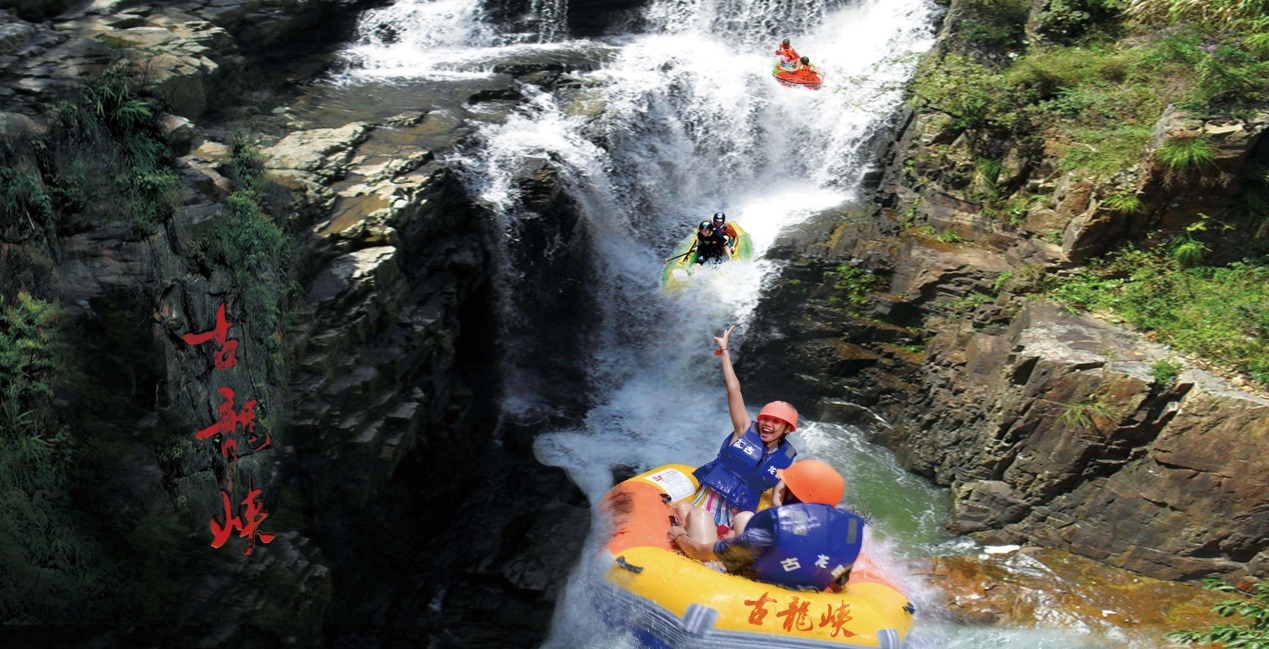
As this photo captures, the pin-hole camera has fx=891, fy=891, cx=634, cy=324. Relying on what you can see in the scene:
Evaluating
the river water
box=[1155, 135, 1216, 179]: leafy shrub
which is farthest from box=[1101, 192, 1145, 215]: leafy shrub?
the river water

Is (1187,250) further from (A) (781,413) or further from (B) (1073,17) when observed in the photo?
(A) (781,413)

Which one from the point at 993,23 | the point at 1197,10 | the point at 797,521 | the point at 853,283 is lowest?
the point at 853,283

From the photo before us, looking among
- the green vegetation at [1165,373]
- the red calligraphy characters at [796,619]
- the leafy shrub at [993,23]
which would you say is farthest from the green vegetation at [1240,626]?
the leafy shrub at [993,23]

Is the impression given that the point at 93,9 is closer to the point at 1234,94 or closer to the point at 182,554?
the point at 182,554

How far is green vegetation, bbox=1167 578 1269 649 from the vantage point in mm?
6027

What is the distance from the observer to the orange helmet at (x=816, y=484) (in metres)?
5.05

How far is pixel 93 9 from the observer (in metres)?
8.38

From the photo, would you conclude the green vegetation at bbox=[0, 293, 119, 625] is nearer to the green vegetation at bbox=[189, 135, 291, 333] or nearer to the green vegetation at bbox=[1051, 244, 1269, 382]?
the green vegetation at bbox=[189, 135, 291, 333]

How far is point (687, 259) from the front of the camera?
9141 mm

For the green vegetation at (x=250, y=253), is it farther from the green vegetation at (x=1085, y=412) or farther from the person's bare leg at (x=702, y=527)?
the green vegetation at (x=1085, y=412)

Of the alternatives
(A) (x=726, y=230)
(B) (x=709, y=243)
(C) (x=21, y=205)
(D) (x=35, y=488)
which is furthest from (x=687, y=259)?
(D) (x=35, y=488)

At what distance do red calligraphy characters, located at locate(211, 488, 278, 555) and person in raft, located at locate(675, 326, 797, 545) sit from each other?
9.36ft

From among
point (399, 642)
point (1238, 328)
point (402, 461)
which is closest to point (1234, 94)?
point (1238, 328)

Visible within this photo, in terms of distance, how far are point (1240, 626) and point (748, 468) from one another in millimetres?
3652
